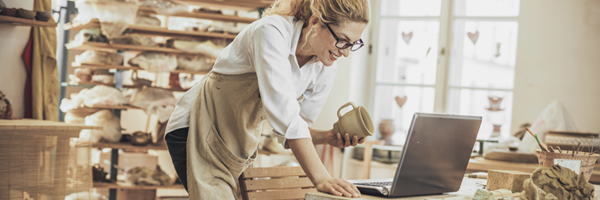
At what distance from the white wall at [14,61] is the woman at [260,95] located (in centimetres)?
263

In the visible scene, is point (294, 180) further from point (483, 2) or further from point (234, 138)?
point (483, 2)

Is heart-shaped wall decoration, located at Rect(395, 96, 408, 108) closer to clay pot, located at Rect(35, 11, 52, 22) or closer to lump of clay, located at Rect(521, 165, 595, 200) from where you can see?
clay pot, located at Rect(35, 11, 52, 22)

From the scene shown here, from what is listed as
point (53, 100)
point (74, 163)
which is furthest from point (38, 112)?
point (74, 163)

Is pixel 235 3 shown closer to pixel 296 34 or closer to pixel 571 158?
pixel 296 34

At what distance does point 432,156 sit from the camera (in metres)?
1.24

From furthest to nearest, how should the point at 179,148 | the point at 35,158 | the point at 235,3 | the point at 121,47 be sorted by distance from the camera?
the point at 235,3 < the point at 121,47 < the point at 35,158 < the point at 179,148

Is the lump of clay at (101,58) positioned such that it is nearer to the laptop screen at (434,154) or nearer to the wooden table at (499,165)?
the wooden table at (499,165)

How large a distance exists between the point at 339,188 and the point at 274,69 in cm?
34

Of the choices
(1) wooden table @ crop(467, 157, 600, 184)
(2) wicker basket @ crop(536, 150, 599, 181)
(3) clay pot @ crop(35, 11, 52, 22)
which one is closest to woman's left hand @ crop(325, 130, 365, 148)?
(2) wicker basket @ crop(536, 150, 599, 181)

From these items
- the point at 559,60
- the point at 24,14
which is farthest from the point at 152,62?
the point at 559,60

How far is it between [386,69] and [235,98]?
329 cm

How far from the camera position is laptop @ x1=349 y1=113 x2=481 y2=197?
1159 mm

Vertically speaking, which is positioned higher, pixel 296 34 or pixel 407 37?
pixel 407 37

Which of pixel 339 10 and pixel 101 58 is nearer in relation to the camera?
pixel 339 10
